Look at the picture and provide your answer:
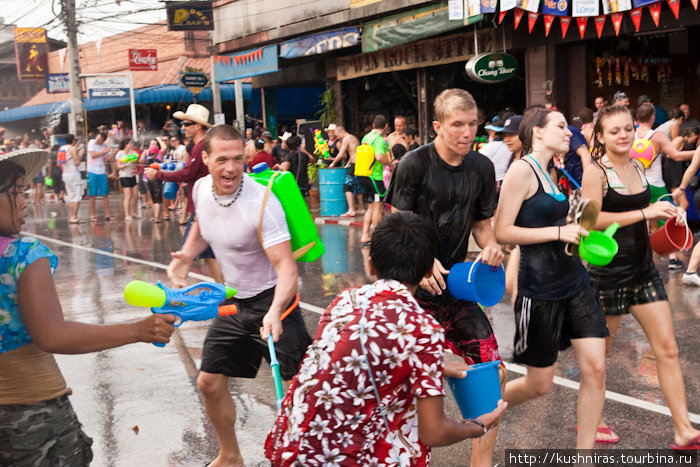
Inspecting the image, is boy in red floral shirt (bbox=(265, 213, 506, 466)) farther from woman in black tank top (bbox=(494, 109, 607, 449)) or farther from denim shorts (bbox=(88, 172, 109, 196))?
denim shorts (bbox=(88, 172, 109, 196))

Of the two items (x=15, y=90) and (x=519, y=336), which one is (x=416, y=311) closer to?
(x=519, y=336)

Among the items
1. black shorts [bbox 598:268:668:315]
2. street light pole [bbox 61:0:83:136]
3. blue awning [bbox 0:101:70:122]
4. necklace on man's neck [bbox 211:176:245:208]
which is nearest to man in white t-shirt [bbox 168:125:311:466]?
necklace on man's neck [bbox 211:176:245:208]

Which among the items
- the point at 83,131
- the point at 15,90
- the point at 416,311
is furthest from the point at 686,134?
the point at 15,90

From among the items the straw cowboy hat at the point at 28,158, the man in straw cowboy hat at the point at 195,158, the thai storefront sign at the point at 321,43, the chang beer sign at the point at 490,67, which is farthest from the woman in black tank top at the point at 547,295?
the thai storefront sign at the point at 321,43

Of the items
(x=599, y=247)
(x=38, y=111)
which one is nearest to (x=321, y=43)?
(x=599, y=247)

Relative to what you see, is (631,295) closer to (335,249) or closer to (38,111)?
(335,249)

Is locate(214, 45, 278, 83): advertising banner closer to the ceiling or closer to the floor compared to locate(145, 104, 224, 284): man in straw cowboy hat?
closer to the ceiling

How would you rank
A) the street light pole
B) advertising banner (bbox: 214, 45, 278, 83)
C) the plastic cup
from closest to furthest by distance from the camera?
the plastic cup → advertising banner (bbox: 214, 45, 278, 83) → the street light pole

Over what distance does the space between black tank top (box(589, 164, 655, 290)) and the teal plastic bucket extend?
620 cm

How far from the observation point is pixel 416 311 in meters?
2.59

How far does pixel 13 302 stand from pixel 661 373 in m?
3.46

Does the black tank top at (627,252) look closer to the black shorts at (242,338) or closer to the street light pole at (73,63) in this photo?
the black shorts at (242,338)

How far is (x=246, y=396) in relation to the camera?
5.86 meters

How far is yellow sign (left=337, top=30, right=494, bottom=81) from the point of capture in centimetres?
1800
